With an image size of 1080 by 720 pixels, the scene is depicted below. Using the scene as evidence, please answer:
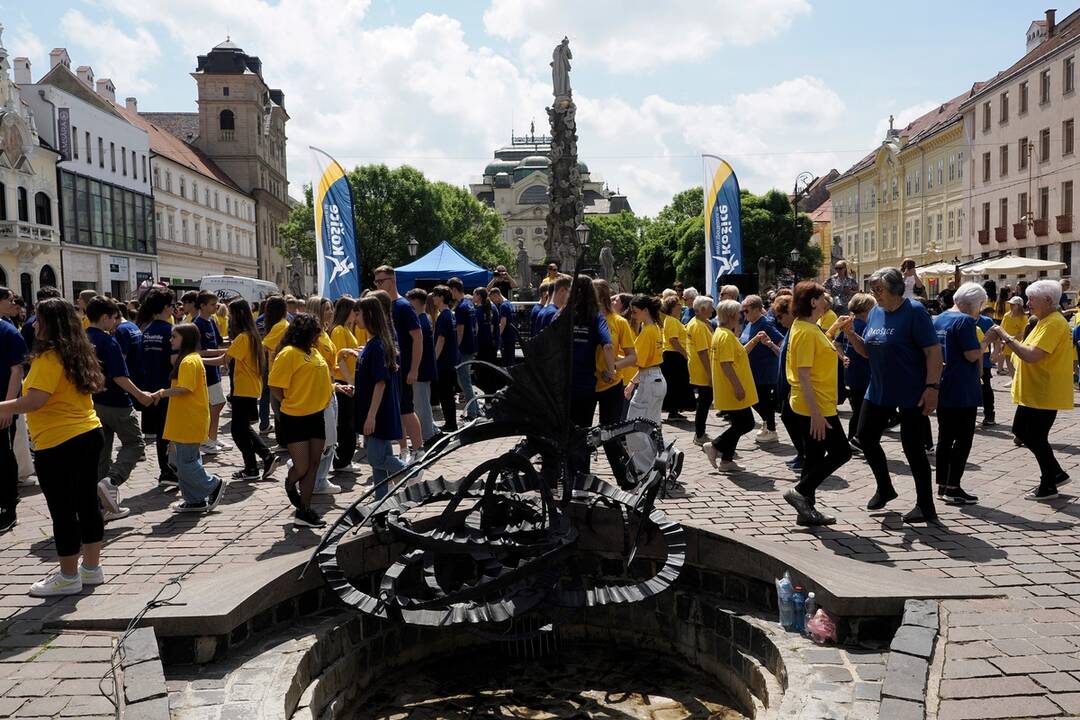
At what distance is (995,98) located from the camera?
143ft

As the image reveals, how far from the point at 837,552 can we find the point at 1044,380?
2.77m

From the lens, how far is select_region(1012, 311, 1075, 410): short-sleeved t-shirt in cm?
754

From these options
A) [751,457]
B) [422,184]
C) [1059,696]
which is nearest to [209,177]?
[422,184]

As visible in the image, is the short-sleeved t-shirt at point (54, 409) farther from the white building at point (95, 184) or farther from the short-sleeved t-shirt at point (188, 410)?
the white building at point (95, 184)

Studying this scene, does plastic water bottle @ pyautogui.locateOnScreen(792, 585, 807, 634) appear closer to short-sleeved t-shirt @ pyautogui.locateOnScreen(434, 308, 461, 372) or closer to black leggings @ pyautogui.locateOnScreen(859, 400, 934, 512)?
black leggings @ pyautogui.locateOnScreen(859, 400, 934, 512)

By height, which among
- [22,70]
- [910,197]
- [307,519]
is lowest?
[307,519]

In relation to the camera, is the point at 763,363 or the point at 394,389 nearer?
the point at 394,389

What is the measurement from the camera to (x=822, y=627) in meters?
5.02

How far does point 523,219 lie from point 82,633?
4964 inches

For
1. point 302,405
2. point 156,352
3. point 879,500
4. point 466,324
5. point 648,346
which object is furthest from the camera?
point 466,324

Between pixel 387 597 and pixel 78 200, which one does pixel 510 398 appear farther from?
pixel 78 200

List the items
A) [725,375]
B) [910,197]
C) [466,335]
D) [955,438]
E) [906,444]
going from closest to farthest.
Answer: [906,444] → [955,438] → [725,375] → [466,335] → [910,197]

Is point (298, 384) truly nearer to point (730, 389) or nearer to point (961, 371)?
point (730, 389)

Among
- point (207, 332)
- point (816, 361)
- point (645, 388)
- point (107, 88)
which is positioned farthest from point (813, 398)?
point (107, 88)
